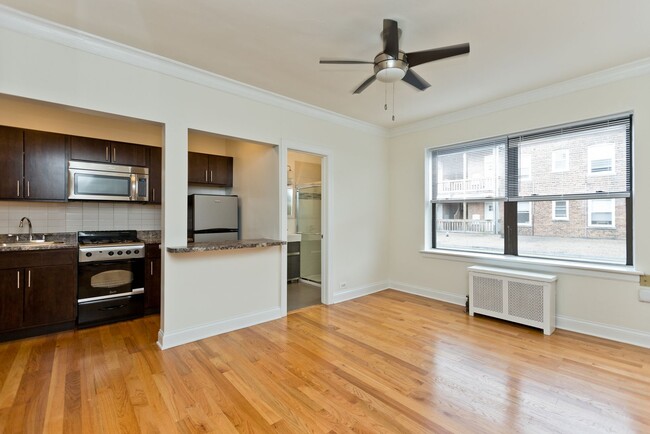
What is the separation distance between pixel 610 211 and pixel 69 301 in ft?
19.2

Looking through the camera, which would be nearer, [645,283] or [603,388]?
[603,388]

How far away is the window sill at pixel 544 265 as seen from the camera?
305cm

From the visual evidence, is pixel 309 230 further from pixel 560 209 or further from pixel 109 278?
pixel 560 209

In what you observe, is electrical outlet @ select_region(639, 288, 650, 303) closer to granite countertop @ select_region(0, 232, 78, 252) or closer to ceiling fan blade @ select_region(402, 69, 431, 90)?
ceiling fan blade @ select_region(402, 69, 431, 90)

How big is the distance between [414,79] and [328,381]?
2507 millimetres

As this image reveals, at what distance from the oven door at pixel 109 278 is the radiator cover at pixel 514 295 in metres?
4.14

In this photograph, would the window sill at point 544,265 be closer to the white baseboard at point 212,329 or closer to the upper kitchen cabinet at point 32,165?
the white baseboard at point 212,329

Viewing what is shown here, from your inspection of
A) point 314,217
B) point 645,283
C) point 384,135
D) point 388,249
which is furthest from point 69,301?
point 645,283

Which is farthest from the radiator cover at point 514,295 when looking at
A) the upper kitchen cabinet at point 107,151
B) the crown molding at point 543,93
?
the upper kitchen cabinet at point 107,151

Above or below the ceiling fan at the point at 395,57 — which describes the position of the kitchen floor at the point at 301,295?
below

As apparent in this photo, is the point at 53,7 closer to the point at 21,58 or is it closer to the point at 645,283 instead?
the point at 21,58

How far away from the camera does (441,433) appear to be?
1769 millimetres

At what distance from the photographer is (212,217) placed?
13.8 feet

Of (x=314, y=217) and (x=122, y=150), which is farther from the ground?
(x=122, y=150)
